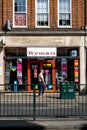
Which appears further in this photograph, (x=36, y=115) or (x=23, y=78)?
(x=23, y=78)

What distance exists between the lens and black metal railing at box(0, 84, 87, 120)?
13.7 meters

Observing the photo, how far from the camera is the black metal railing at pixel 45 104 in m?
13.7

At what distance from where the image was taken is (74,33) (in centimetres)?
2912

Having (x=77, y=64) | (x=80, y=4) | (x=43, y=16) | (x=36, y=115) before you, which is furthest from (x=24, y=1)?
(x=36, y=115)

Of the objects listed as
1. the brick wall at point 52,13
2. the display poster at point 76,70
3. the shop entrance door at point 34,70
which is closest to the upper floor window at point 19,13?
the brick wall at point 52,13

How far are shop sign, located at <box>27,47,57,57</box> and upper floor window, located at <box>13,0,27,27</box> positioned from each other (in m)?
1.88

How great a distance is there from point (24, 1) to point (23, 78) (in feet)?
17.6

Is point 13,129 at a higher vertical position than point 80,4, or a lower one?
lower

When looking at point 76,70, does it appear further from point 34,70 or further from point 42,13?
point 42,13

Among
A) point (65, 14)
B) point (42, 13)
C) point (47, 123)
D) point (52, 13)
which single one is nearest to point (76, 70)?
point (65, 14)

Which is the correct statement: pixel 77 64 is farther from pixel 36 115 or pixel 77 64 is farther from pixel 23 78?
pixel 36 115

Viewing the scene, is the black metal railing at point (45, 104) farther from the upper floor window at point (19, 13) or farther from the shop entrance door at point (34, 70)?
the upper floor window at point (19, 13)

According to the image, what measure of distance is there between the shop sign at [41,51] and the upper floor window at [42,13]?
5.59 feet

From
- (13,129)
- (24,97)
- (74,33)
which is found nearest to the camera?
(13,129)
